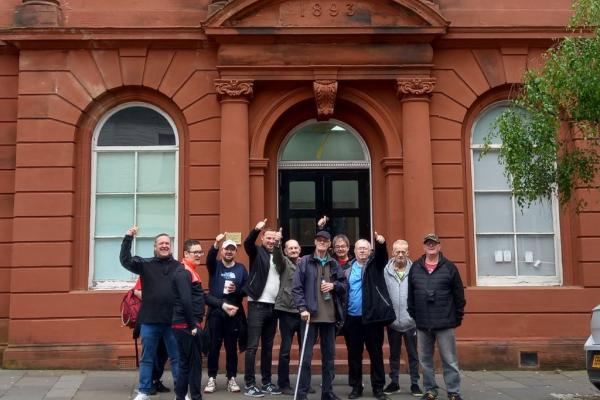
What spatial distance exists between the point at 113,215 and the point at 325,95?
403cm

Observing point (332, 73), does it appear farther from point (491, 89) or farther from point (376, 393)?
point (376, 393)

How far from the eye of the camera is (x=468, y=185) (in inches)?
433

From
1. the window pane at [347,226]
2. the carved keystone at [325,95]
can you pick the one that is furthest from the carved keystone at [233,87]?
the window pane at [347,226]

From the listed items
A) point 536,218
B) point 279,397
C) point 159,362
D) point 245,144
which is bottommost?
point 279,397

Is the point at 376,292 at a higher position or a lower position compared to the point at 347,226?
lower

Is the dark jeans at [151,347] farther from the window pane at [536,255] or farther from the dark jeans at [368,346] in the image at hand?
the window pane at [536,255]

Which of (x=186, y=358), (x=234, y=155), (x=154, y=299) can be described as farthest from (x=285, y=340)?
(x=234, y=155)

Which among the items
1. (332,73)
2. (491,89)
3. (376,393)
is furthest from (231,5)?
(376,393)

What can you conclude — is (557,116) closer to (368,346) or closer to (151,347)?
(368,346)

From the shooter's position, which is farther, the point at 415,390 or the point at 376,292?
the point at 415,390

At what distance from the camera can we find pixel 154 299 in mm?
7301

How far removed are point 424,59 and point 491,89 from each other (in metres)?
1.30

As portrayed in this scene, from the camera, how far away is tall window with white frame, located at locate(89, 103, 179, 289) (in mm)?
10922

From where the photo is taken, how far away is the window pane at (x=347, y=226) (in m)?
11.4
